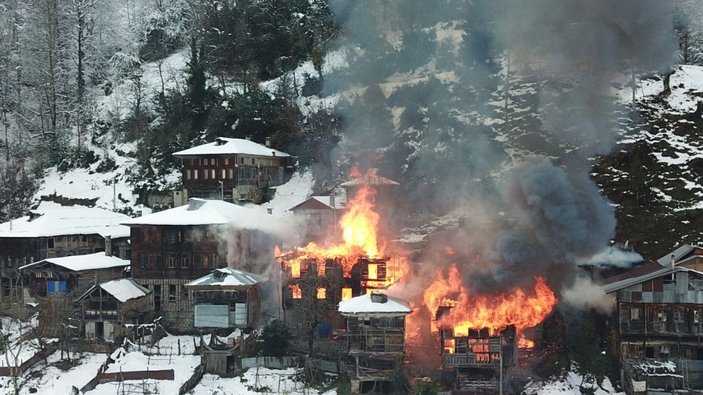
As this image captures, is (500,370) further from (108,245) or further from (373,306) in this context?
(108,245)

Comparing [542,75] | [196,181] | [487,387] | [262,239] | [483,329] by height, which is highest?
[542,75]

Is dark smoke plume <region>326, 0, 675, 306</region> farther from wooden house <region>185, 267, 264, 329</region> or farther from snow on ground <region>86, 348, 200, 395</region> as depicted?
snow on ground <region>86, 348, 200, 395</region>

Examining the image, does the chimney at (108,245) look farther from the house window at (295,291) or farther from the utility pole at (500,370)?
the utility pole at (500,370)

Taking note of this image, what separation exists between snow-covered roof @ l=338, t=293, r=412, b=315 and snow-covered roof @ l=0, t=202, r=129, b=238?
25.8 m

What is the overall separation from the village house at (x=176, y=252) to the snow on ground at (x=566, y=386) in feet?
81.1

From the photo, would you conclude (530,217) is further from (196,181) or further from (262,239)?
(196,181)

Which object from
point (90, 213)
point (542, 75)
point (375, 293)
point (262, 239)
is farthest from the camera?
point (542, 75)

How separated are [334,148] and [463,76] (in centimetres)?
1969

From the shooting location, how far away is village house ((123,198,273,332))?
49.8m

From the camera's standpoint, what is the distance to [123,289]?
156 feet

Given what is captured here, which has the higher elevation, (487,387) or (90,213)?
(90,213)

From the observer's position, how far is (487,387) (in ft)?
125

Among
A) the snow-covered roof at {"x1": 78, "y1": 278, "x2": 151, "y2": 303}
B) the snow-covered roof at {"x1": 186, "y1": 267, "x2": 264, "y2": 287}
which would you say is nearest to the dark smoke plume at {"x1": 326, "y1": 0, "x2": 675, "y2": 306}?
the snow-covered roof at {"x1": 186, "y1": 267, "x2": 264, "y2": 287}

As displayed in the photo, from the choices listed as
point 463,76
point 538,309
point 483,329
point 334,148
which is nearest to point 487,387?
point 483,329
